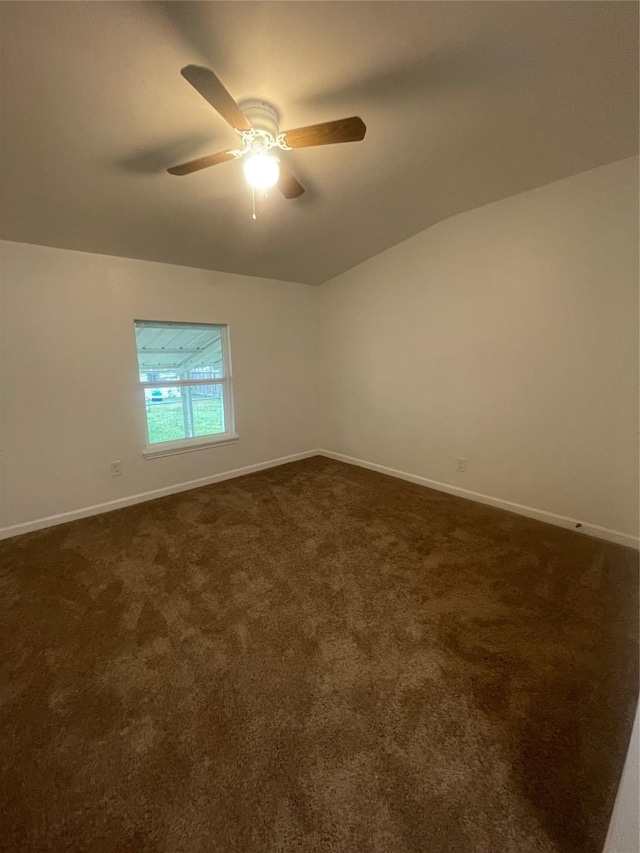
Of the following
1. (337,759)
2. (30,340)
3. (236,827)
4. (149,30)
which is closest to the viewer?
(236,827)

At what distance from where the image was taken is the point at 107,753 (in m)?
1.16

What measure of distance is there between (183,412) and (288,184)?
8.06 ft

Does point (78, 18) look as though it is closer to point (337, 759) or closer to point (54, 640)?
point (54, 640)

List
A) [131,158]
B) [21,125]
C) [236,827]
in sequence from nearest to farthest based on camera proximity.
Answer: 1. [236,827]
2. [21,125]
3. [131,158]

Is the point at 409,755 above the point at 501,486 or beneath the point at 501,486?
beneath

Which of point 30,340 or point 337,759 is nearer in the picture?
point 337,759

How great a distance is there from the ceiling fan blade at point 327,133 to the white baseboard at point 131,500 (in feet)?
10.0

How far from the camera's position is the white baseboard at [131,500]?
105 inches

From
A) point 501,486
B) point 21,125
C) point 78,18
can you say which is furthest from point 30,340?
point 501,486

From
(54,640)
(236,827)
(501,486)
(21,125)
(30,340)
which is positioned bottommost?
(236,827)

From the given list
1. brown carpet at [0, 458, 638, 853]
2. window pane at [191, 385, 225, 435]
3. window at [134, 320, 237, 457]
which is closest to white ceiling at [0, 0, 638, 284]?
window at [134, 320, 237, 457]

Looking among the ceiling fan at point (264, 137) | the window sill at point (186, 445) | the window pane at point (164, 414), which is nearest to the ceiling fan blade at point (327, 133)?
the ceiling fan at point (264, 137)

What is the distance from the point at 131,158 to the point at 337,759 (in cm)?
299

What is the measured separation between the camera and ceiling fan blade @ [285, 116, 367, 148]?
1.38 metres
